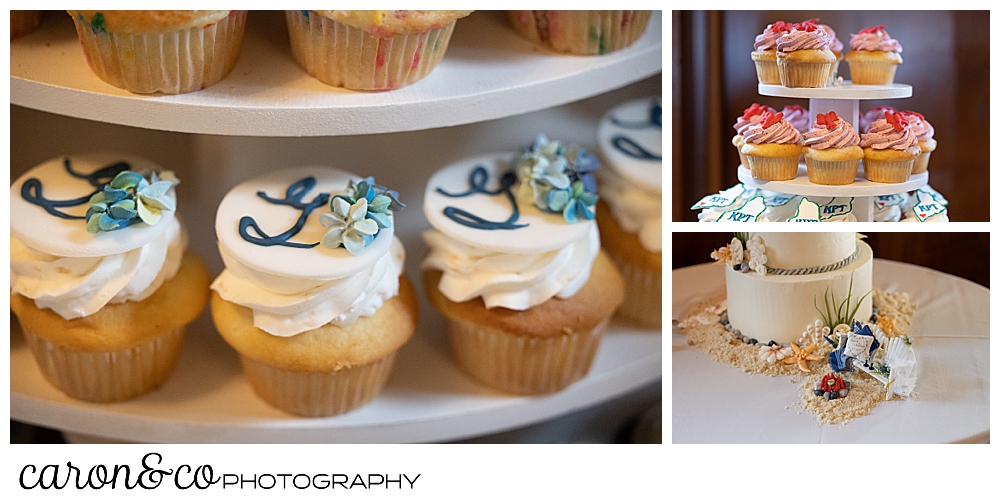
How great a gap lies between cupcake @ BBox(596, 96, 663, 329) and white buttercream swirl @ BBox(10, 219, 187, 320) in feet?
2.44

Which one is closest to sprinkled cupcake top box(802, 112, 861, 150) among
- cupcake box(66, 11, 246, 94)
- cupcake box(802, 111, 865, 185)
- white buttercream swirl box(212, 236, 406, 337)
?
cupcake box(802, 111, 865, 185)

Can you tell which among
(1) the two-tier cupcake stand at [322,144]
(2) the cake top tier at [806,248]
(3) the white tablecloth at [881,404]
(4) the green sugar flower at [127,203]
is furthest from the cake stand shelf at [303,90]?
(3) the white tablecloth at [881,404]

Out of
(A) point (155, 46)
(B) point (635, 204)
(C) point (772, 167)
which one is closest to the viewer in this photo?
(A) point (155, 46)

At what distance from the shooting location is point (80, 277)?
3.47 ft

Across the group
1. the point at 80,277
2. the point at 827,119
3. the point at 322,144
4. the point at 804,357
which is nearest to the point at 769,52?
the point at 827,119

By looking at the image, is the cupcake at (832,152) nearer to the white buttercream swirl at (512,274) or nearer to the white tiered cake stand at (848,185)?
the white tiered cake stand at (848,185)

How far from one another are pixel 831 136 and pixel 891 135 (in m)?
0.09

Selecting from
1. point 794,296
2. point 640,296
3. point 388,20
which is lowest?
point 640,296

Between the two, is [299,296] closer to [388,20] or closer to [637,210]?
[388,20]

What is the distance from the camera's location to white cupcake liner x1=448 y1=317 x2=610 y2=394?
1181 millimetres

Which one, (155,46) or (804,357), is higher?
(155,46)

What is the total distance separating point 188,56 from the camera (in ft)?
3.21
